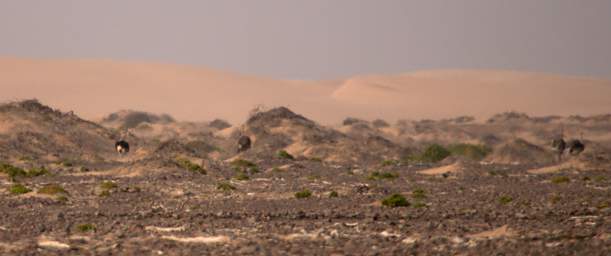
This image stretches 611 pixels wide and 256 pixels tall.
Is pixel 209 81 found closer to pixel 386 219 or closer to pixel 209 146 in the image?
pixel 209 146

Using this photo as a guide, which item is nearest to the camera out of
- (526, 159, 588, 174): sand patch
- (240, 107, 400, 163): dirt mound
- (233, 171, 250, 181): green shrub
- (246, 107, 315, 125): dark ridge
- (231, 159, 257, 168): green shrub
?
(233, 171, 250, 181): green shrub

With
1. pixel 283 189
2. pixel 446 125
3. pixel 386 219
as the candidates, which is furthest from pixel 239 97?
pixel 386 219

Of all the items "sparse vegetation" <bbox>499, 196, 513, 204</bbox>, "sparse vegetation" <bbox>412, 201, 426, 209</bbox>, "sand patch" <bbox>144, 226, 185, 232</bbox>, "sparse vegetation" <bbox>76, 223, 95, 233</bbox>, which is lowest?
"sparse vegetation" <bbox>499, 196, 513, 204</bbox>

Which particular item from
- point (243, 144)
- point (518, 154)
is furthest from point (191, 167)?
point (518, 154)

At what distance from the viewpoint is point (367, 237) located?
72.6ft

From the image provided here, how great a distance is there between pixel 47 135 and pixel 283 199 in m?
35.9

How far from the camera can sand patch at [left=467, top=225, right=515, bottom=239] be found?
21358 millimetres

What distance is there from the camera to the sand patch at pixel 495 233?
70.1 feet

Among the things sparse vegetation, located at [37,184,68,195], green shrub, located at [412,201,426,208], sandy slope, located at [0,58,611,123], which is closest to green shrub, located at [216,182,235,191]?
sparse vegetation, located at [37,184,68,195]

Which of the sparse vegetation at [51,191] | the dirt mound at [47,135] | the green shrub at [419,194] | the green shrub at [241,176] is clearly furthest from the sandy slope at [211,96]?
the green shrub at [419,194]

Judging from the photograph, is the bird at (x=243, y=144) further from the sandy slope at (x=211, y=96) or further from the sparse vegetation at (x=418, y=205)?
the sandy slope at (x=211, y=96)

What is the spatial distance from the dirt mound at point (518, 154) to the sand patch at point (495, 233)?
50653 mm

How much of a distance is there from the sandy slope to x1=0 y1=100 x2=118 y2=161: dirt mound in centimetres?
8105

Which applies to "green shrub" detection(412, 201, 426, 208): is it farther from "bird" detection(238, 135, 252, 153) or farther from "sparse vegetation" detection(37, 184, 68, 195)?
"bird" detection(238, 135, 252, 153)
